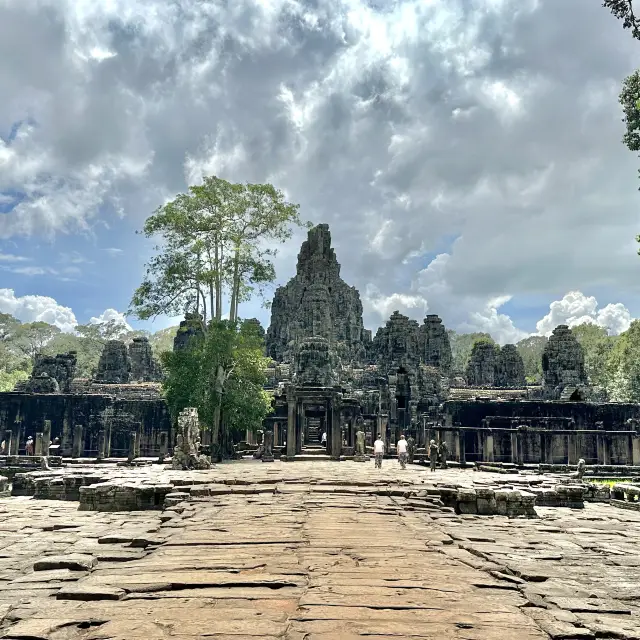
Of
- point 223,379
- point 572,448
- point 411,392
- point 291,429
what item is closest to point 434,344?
point 411,392

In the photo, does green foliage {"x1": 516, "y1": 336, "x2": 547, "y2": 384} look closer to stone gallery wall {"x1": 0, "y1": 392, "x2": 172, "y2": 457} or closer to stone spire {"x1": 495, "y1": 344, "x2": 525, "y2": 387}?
stone spire {"x1": 495, "y1": 344, "x2": 525, "y2": 387}

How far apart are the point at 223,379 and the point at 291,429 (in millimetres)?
4905

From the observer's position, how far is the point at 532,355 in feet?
323

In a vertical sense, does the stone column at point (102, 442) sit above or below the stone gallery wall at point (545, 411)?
below

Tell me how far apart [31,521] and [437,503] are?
7581 mm

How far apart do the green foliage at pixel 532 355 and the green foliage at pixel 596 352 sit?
6186 millimetres

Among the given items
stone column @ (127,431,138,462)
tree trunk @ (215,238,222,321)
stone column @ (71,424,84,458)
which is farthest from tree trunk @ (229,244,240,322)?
stone column @ (71,424,84,458)

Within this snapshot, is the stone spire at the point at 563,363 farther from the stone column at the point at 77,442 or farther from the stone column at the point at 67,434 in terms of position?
the stone column at the point at 67,434

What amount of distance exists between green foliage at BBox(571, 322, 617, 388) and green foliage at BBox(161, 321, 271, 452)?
1585 inches

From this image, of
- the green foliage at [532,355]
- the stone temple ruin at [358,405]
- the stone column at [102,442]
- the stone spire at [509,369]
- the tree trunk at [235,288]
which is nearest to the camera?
the tree trunk at [235,288]

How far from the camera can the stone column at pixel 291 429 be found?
28938 millimetres

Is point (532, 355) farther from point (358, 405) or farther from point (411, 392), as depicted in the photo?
point (358, 405)

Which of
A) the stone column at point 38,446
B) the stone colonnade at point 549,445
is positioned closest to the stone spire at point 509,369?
the stone colonnade at point 549,445

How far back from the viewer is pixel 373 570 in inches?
225
